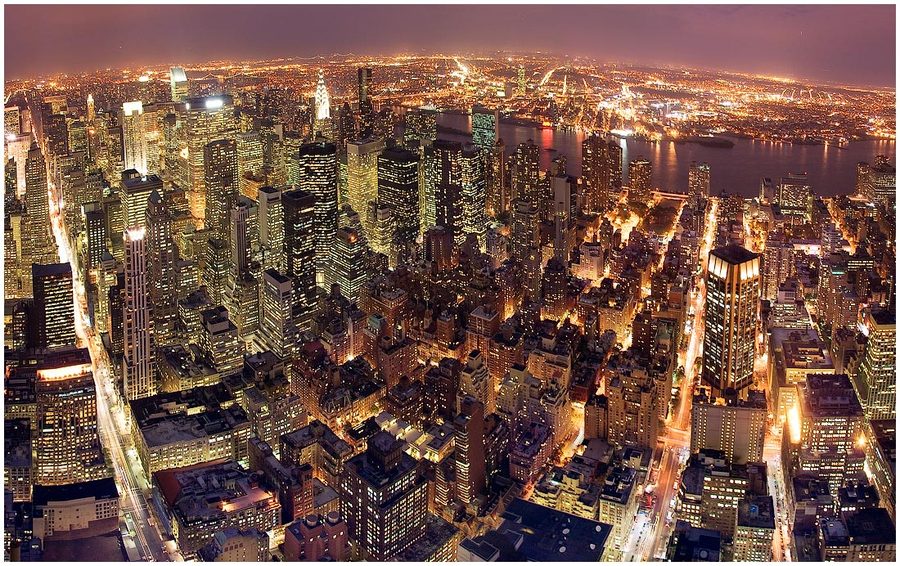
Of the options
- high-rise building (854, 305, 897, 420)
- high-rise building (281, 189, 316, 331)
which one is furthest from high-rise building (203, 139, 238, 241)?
high-rise building (854, 305, 897, 420)

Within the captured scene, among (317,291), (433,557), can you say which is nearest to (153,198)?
(317,291)

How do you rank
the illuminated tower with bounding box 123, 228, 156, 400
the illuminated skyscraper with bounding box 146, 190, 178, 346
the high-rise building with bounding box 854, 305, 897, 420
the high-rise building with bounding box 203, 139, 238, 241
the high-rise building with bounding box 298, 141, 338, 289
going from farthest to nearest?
the high-rise building with bounding box 298, 141, 338, 289
the high-rise building with bounding box 203, 139, 238, 241
the illuminated skyscraper with bounding box 146, 190, 178, 346
the illuminated tower with bounding box 123, 228, 156, 400
the high-rise building with bounding box 854, 305, 897, 420

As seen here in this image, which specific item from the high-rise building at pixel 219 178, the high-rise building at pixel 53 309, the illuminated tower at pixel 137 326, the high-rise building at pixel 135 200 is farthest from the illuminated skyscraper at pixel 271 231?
the illuminated tower at pixel 137 326

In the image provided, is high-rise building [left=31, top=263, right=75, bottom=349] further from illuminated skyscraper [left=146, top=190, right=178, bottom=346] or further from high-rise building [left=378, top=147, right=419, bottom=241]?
high-rise building [left=378, top=147, right=419, bottom=241]

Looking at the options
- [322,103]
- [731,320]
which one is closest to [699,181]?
[731,320]

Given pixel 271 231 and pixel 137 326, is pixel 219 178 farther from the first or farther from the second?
pixel 137 326
